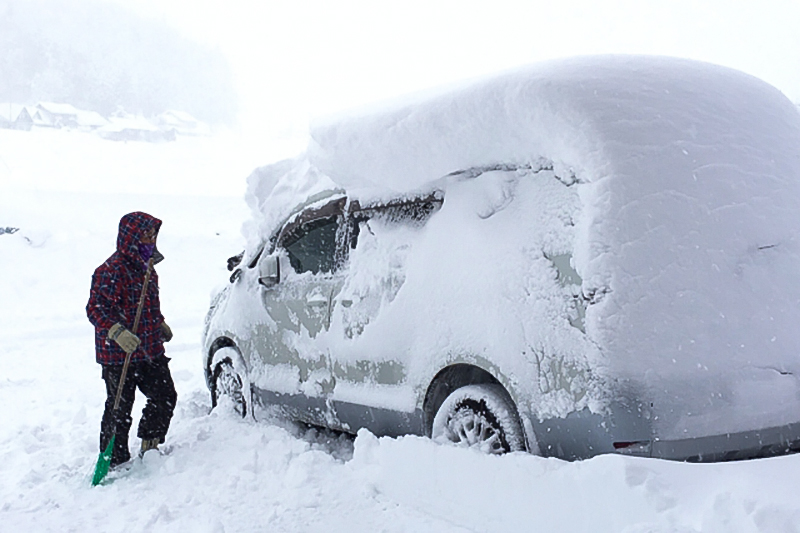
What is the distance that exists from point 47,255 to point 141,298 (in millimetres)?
15151

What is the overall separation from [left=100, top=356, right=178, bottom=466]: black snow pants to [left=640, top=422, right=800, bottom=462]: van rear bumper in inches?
136

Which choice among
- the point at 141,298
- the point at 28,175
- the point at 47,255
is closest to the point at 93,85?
the point at 28,175

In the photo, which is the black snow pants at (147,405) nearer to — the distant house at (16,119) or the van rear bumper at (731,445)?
the van rear bumper at (731,445)

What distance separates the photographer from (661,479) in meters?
2.58

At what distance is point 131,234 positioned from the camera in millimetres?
4703

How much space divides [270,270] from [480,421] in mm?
2205

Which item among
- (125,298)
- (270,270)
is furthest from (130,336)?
(270,270)

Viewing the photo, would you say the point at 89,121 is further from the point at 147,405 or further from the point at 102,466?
the point at 102,466

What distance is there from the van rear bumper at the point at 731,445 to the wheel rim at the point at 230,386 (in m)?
3.46

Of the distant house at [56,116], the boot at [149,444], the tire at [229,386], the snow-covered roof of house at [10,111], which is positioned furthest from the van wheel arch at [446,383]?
the snow-covered roof of house at [10,111]

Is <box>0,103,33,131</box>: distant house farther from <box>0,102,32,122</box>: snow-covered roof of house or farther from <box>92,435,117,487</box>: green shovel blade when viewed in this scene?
<box>92,435,117,487</box>: green shovel blade

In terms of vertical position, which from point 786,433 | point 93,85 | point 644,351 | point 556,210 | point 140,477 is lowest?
point 140,477

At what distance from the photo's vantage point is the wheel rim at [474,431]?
327cm

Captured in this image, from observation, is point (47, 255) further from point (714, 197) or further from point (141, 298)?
point (714, 197)
